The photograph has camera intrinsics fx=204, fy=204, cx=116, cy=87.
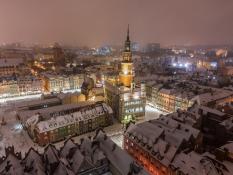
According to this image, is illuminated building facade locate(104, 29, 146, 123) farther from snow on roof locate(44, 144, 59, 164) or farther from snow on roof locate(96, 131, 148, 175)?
snow on roof locate(44, 144, 59, 164)

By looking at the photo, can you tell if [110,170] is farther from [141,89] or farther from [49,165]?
[141,89]

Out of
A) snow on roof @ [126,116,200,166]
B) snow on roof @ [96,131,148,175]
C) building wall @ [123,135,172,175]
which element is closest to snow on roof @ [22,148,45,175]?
snow on roof @ [96,131,148,175]

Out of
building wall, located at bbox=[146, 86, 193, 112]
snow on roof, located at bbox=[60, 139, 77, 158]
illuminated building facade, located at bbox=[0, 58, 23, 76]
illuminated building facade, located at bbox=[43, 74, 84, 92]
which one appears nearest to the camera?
snow on roof, located at bbox=[60, 139, 77, 158]

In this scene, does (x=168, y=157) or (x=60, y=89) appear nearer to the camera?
(x=168, y=157)

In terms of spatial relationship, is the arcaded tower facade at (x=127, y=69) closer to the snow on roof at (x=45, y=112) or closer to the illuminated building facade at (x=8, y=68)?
the snow on roof at (x=45, y=112)

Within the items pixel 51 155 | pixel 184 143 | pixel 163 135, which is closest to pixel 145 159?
pixel 163 135

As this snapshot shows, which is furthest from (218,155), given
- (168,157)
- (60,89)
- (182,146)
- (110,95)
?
(60,89)

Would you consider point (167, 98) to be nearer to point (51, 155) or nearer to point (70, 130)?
point (70, 130)
